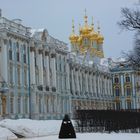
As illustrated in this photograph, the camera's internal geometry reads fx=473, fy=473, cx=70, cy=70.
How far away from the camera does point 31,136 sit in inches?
1231

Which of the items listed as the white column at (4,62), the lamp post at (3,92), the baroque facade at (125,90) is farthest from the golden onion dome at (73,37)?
the lamp post at (3,92)

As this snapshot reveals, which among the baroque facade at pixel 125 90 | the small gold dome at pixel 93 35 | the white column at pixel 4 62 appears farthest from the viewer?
the small gold dome at pixel 93 35

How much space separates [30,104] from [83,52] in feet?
144

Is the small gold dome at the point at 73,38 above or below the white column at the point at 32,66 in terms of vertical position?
above

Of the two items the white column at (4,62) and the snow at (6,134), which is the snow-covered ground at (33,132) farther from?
the white column at (4,62)

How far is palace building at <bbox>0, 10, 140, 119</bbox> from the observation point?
170 feet

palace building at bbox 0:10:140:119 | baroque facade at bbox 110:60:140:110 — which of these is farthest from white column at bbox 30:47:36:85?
baroque facade at bbox 110:60:140:110

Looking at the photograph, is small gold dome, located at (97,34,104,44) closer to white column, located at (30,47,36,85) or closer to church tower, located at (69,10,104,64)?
church tower, located at (69,10,104,64)

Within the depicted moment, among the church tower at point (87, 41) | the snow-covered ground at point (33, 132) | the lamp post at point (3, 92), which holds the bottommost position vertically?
the snow-covered ground at point (33, 132)

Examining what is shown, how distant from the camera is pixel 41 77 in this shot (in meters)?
60.1

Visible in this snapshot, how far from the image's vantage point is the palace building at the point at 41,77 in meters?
51.9

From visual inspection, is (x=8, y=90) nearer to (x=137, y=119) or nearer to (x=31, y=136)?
(x=137, y=119)

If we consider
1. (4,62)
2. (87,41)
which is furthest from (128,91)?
(4,62)

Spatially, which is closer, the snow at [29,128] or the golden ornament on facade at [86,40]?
the snow at [29,128]
